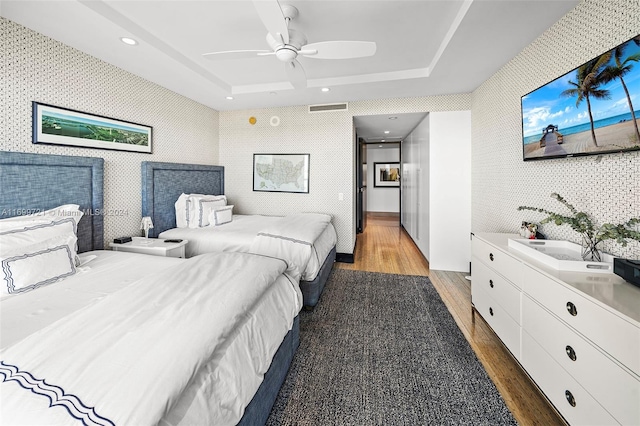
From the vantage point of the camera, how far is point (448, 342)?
2184 mm

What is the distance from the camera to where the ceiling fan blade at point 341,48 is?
196cm

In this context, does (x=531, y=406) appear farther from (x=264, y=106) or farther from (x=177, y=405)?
(x=264, y=106)

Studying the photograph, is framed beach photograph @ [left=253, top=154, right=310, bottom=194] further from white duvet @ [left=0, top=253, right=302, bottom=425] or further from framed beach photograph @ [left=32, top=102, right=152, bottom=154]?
white duvet @ [left=0, top=253, right=302, bottom=425]

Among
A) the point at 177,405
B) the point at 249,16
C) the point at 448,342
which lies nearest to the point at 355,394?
the point at 448,342

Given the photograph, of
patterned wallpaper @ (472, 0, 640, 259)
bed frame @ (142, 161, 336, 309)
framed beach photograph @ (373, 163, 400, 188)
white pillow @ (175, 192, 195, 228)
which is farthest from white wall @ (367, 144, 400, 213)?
white pillow @ (175, 192, 195, 228)

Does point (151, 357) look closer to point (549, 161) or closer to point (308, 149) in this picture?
point (549, 161)

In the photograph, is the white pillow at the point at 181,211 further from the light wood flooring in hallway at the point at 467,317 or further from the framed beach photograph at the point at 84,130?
the light wood flooring in hallway at the point at 467,317

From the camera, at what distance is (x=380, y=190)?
9164mm

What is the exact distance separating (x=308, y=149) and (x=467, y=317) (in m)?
3.20

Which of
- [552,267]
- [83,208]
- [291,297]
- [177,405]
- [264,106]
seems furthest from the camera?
[264,106]

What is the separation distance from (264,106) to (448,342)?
13.6 feet

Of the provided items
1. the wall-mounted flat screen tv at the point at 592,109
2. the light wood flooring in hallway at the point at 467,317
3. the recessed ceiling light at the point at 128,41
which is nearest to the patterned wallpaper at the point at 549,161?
the wall-mounted flat screen tv at the point at 592,109

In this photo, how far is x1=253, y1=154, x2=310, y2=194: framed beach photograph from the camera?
436 cm

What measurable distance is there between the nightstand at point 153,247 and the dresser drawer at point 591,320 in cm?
310
